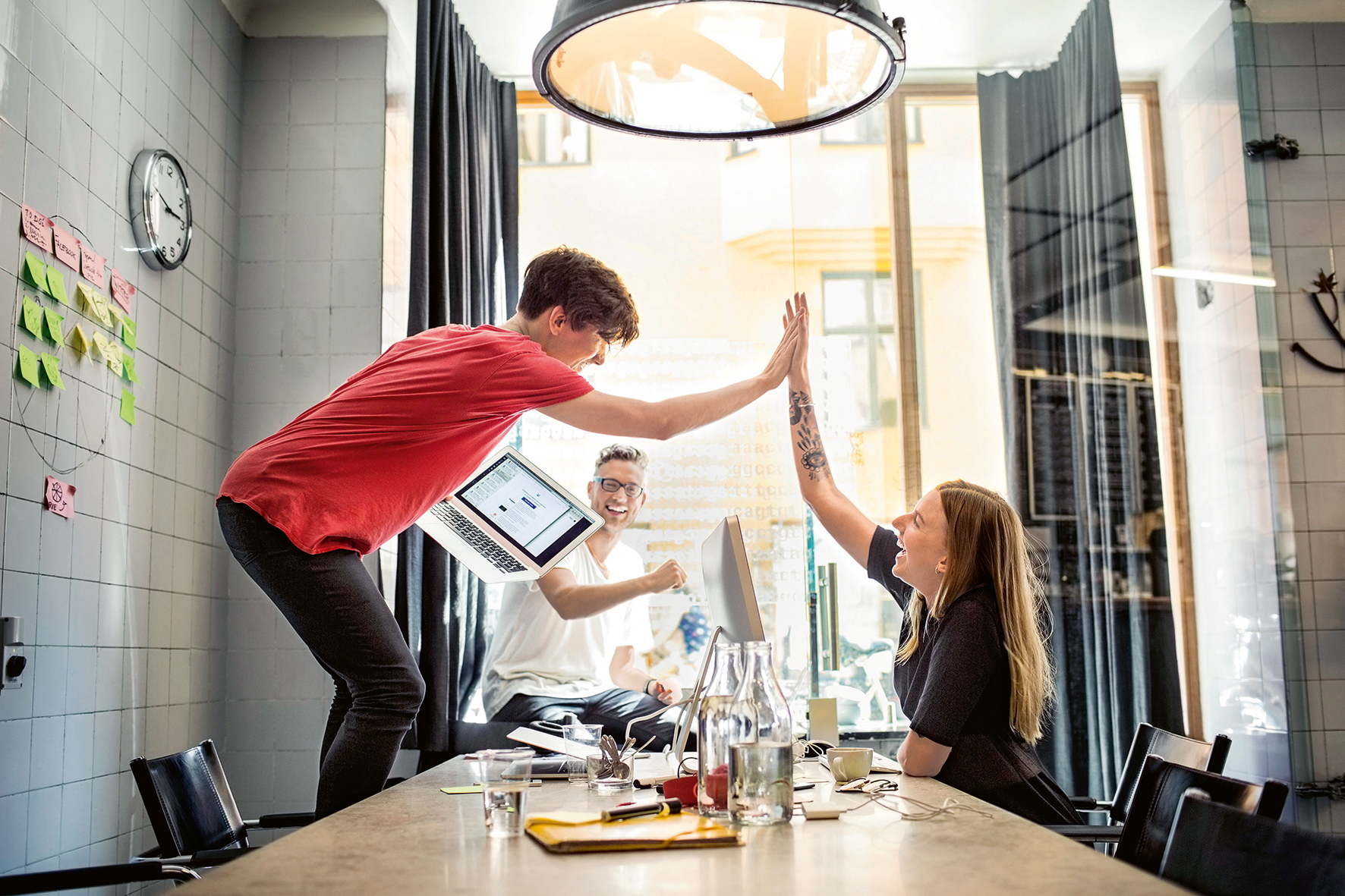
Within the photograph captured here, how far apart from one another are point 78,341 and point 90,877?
5.41ft

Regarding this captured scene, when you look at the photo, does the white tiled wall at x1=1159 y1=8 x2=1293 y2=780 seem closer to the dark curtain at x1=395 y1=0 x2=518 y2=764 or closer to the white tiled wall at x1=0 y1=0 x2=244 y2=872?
the dark curtain at x1=395 y1=0 x2=518 y2=764

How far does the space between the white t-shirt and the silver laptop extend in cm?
57

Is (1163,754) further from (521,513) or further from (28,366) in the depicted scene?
(28,366)

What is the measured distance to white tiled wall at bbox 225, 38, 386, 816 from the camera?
346 cm

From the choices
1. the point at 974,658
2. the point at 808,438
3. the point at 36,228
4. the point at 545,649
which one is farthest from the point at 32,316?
the point at 974,658

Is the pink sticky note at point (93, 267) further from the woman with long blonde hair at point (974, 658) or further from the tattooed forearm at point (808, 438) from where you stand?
the woman with long blonde hair at point (974, 658)

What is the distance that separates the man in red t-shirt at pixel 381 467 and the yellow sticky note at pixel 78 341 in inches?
33.1

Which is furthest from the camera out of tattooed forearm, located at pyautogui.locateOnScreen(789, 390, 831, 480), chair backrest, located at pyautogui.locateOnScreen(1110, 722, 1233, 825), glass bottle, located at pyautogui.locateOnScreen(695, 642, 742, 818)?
tattooed forearm, located at pyautogui.locateOnScreen(789, 390, 831, 480)

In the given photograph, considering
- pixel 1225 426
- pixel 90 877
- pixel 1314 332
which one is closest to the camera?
pixel 90 877

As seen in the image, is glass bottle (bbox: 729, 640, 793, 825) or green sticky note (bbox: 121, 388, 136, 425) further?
green sticky note (bbox: 121, 388, 136, 425)

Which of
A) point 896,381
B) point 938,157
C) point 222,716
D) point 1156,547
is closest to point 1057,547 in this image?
point 1156,547

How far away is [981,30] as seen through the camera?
3.86 meters

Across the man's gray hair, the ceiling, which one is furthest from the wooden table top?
the ceiling

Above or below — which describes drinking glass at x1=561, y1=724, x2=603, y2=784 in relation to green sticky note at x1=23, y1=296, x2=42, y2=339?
below
